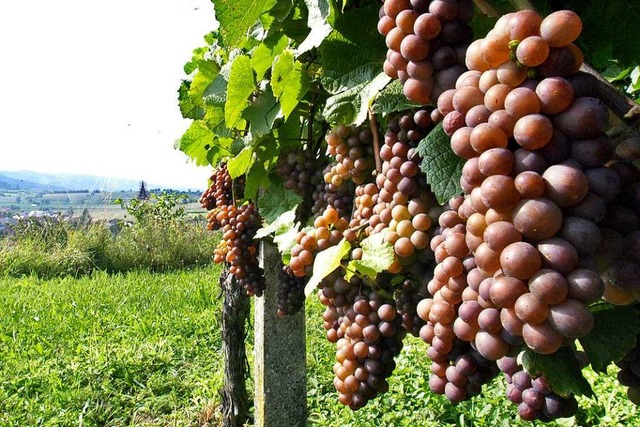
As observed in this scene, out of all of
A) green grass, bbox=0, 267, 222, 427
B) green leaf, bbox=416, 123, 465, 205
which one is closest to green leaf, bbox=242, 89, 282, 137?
green leaf, bbox=416, 123, 465, 205

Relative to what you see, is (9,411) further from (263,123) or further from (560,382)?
(560,382)

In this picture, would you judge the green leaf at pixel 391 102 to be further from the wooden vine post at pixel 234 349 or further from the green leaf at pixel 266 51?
the wooden vine post at pixel 234 349

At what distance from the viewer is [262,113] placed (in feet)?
4.72

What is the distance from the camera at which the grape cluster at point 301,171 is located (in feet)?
4.70

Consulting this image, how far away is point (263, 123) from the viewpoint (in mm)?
1422

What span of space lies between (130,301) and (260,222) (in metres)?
4.97

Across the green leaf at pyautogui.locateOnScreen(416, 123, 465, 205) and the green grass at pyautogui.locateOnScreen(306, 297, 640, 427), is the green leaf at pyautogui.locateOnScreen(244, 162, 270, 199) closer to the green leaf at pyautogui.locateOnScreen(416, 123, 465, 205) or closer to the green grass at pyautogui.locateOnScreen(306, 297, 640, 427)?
the green leaf at pyautogui.locateOnScreen(416, 123, 465, 205)

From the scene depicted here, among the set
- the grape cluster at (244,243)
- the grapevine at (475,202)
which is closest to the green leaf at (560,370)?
the grapevine at (475,202)

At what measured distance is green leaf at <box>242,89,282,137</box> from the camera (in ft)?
4.64

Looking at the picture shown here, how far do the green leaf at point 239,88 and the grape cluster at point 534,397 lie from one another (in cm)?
96


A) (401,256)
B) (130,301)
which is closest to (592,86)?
(401,256)

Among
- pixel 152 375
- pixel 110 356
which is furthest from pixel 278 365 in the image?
pixel 110 356

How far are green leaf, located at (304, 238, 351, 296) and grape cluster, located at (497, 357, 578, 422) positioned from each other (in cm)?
→ 38

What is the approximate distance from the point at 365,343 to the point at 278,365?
129 cm
